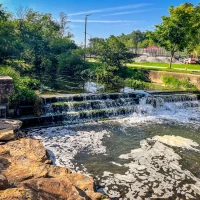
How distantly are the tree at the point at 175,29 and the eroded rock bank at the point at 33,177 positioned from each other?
59.3 ft

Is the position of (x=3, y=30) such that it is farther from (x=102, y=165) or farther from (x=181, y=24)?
(x=102, y=165)

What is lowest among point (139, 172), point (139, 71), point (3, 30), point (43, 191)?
point (139, 172)

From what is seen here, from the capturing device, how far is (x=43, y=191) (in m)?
4.07

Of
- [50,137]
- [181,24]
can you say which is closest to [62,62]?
[181,24]

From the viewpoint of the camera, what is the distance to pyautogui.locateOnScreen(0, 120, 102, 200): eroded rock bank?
3.87m

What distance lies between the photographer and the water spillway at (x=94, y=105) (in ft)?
35.7

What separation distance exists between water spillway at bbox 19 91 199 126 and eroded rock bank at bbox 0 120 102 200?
3.06 m

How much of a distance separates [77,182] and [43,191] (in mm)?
1435

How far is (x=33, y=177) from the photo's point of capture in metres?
4.95

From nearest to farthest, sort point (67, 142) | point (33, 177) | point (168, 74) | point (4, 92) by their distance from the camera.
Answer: point (33, 177), point (67, 142), point (4, 92), point (168, 74)

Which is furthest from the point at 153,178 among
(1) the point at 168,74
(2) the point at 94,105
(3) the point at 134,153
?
(1) the point at 168,74

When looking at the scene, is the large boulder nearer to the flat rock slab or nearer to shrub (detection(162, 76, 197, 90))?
the flat rock slab

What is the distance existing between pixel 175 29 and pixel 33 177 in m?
20.3

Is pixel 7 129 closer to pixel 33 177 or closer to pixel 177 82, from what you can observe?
pixel 33 177
